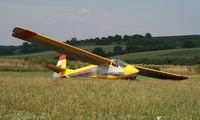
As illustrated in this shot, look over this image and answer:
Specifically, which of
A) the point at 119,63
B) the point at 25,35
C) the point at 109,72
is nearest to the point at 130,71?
the point at 119,63

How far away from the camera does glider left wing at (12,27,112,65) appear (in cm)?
1122

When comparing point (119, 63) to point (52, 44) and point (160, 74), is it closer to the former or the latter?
point (52, 44)

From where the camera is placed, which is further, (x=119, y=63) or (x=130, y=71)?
(x=119, y=63)

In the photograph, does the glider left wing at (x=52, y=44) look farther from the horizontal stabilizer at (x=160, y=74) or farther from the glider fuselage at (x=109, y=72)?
the horizontal stabilizer at (x=160, y=74)

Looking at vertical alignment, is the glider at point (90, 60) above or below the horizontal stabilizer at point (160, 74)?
above

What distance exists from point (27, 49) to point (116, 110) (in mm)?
82817

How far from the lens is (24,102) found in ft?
19.0

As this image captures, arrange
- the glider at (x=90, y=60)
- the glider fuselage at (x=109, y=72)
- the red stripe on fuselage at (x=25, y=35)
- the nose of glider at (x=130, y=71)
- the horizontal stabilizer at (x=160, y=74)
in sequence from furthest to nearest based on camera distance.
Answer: the horizontal stabilizer at (x=160, y=74)
the glider fuselage at (x=109, y=72)
the nose of glider at (x=130, y=71)
the glider at (x=90, y=60)
the red stripe on fuselage at (x=25, y=35)

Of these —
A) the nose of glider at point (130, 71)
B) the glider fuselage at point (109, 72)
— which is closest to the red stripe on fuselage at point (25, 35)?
the glider fuselage at point (109, 72)

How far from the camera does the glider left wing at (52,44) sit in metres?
11.2

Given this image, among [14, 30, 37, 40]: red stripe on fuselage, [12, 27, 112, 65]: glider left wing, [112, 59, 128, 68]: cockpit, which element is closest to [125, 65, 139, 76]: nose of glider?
[112, 59, 128, 68]: cockpit

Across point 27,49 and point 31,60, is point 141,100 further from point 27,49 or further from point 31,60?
point 27,49

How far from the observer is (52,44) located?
12.7m

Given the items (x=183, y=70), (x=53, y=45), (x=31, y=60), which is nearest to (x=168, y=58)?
(x=183, y=70)
